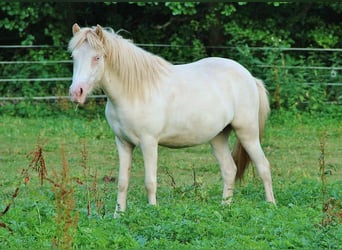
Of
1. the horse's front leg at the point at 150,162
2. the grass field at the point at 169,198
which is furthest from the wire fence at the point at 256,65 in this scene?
the horse's front leg at the point at 150,162

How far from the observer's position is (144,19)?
683 inches

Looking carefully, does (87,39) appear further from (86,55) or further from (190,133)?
(190,133)

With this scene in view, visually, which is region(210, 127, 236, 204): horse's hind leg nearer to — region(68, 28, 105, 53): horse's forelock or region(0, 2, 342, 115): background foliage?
region(68, 28, 105, 53): horse's forelock

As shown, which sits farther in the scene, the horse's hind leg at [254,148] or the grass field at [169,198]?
the horse's hind leg at [254,148]

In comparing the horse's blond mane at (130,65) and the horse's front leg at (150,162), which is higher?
the horse's blond mane at (130,65)

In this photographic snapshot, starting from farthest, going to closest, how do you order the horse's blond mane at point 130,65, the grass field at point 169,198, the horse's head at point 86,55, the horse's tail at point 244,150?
the horse's tail at point 244,150
the horse's blond mane at point 130,65
the horse's head at point 86,55
the grass field at point 169,198

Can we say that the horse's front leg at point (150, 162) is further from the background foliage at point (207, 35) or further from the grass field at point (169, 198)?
the background foliage at point (207, 35)

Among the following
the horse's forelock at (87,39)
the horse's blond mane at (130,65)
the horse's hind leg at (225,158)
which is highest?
the horse's forelock at (87,39)

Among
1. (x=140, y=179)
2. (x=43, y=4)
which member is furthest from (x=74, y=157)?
(x=43, y=4)

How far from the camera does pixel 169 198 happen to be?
804 cm

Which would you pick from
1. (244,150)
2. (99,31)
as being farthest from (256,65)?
(99,31)

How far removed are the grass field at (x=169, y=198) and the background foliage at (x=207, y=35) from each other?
1263 mm

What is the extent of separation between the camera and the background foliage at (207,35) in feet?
48.4

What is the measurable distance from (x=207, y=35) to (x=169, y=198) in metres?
9.84
